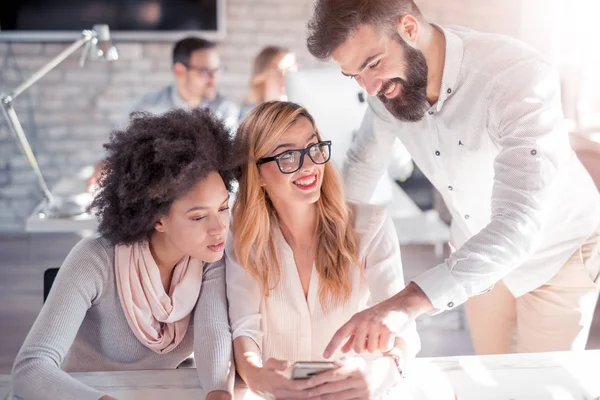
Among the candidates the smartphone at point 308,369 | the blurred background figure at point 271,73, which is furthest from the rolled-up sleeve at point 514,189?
the blurred background figure at point 271,73

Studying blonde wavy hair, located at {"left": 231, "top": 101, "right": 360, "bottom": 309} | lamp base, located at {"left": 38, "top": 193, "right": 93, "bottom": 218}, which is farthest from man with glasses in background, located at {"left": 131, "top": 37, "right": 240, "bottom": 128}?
blonde wavy hair, located at {"left": 231, "top": 101, "right": 360, "bottom": 309}

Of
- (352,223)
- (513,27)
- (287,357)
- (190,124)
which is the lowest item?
(287,357)

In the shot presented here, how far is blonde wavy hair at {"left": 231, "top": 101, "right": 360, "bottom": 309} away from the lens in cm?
178

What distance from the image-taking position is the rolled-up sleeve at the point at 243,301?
1.70 m

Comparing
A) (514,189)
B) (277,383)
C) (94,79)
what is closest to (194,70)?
(94,79)

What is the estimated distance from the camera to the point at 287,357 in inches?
70.1

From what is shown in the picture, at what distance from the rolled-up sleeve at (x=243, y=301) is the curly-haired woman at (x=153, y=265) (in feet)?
0.07

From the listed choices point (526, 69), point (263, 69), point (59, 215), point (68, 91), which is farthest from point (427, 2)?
point (526, 69)

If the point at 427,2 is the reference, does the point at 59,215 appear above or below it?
below

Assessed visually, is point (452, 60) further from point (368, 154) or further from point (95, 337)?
point (95, 337)

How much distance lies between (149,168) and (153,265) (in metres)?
0.22

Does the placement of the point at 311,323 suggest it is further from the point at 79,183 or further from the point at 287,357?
the point at 79,183

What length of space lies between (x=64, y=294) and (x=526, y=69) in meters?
1.10

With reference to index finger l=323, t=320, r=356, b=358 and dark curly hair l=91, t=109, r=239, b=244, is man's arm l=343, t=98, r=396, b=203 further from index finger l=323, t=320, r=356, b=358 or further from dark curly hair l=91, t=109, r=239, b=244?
index finger l=323, t=320, r=356, b=358
